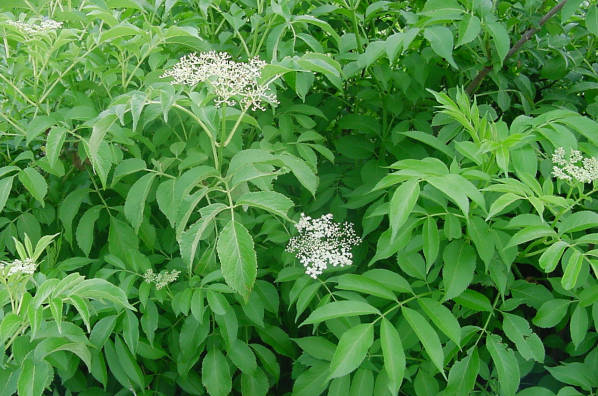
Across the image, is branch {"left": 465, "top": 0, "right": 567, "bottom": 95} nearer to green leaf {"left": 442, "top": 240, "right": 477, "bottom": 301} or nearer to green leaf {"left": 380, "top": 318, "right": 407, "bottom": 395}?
green leaf {"left": 442, "top": 240, "right": 477, "bottom": 301}

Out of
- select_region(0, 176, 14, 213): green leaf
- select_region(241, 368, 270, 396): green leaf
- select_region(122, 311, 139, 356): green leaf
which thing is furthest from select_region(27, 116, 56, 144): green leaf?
select_region(241, 368, 270, 396): green leaf

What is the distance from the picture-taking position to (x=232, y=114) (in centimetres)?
132

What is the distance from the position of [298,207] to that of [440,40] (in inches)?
25.6

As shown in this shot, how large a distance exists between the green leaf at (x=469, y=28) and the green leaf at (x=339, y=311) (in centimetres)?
71

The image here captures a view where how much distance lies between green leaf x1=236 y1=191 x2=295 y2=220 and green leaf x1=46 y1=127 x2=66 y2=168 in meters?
0.48

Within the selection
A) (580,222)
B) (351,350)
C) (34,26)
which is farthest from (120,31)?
(580,222)

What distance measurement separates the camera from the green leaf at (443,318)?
1.19 meters

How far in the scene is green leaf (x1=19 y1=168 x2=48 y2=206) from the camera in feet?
4.68

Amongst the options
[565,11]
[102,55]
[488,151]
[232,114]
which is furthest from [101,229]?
[565,11]

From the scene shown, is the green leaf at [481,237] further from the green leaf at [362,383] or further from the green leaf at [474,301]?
the green leaf at [362,383]

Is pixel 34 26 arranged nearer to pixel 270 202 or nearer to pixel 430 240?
pixel 270 202

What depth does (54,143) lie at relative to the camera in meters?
1.36

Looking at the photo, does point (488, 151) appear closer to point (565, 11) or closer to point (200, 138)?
point (565, 11)

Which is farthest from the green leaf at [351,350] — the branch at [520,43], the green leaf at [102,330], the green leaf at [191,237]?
the branch at [520,43]
